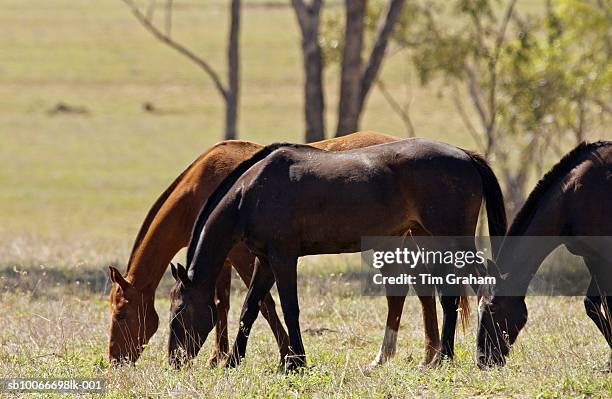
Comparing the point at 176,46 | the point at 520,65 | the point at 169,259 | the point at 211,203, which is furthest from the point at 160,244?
the point at 520,65

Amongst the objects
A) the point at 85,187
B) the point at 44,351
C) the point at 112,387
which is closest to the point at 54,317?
the point at 44,351

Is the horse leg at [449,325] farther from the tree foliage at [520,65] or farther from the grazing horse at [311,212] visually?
the tree foliage at [520,65]

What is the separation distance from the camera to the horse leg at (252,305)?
27.8 feet

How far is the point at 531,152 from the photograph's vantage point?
25656 mm

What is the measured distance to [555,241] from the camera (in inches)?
314

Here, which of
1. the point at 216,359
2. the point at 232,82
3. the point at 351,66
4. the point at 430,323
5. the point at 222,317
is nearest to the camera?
the point at 430,323

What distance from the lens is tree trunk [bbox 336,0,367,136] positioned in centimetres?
1834

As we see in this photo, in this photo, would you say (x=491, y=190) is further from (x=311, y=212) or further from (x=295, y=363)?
(x=295, y=363)

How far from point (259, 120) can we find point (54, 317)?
41.5 m

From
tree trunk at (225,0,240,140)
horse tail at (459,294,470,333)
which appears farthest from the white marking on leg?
tree trunk at (225,0,240,140)

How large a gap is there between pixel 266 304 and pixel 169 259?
967mm

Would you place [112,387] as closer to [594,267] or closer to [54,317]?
[54,317]

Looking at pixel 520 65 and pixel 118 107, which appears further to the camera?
pixel 118 107

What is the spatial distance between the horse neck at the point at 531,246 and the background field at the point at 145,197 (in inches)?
22.7
